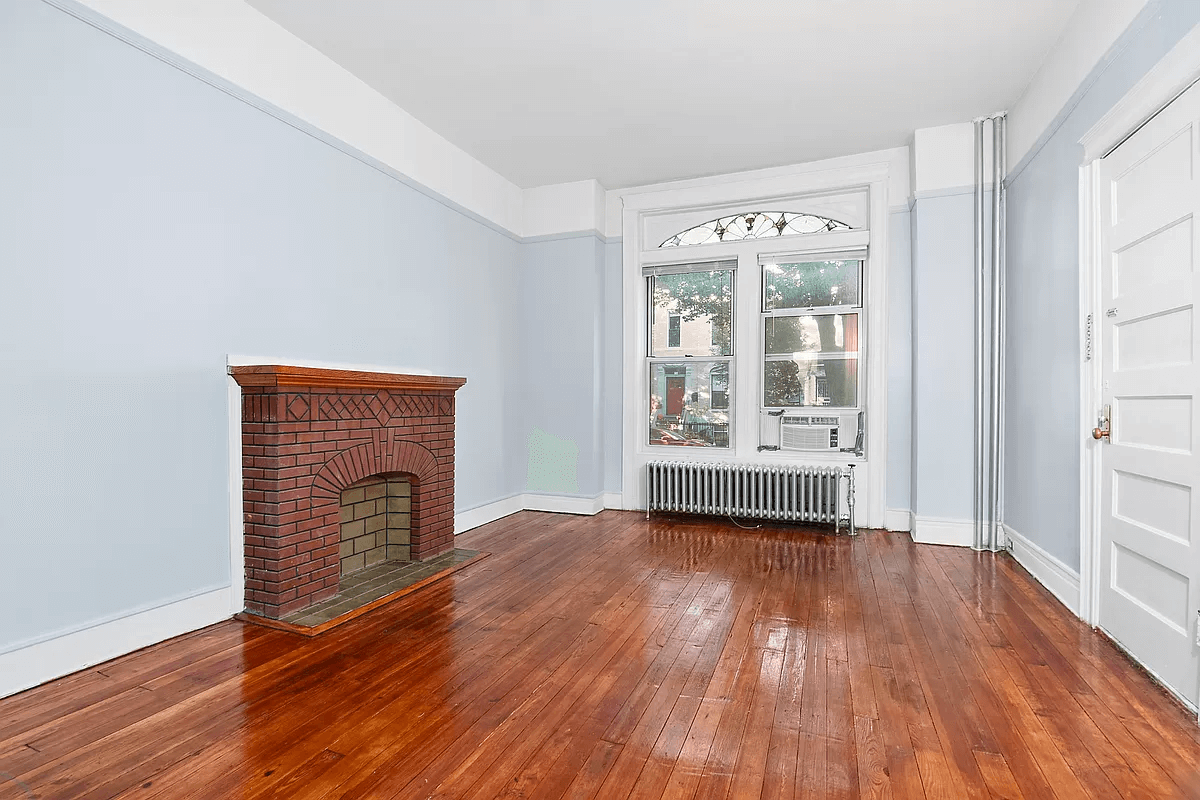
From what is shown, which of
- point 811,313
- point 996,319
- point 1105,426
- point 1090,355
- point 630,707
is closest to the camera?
point 630,707

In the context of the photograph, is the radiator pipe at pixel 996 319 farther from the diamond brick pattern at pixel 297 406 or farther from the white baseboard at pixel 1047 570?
the diamond brick pattern at pixel 297 406

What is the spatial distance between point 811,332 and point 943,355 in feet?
3.48

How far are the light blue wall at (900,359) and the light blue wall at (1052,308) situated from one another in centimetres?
73

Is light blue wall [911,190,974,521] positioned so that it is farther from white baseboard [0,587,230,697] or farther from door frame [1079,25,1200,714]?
white baseboard [0,587,230,697]

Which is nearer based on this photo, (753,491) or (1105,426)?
(1105,426)

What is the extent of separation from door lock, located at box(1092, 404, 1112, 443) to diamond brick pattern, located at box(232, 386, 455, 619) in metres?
3.68

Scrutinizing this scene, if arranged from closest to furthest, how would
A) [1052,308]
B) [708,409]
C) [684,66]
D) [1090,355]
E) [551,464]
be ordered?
[1090,355], [1052,308], [684,66], [708,409], [551,464]

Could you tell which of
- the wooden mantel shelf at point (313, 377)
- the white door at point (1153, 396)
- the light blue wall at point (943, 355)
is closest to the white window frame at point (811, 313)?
the light blue wall at point (943, 355)

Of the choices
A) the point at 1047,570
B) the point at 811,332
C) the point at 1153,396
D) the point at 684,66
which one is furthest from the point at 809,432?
the point at 684,66

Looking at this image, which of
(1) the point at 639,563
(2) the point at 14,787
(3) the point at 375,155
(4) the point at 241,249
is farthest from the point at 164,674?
(3) the point at 375,155

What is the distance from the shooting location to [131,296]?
2.55 m

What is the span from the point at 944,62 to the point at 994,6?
1.73 ft

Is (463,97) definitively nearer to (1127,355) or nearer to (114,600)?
(114,600)

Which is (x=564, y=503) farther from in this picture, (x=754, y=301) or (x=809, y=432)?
(x=754, y=301)
